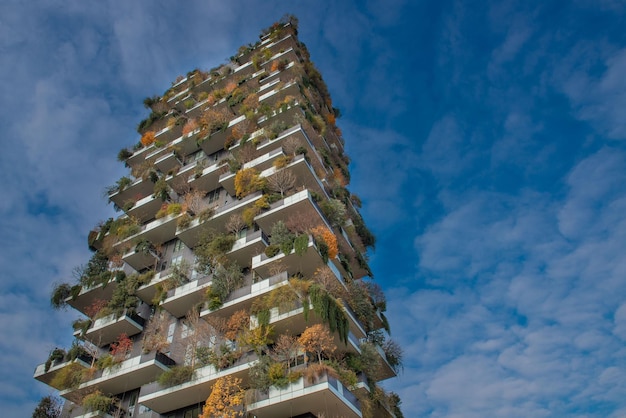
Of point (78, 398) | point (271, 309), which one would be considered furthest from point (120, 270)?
point (271, 309)

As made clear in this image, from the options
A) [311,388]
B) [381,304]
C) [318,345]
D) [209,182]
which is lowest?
[311,388]

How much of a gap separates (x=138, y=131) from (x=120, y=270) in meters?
22.8

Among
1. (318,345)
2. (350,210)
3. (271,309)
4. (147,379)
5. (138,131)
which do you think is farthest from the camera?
(138,131)

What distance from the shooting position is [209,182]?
133 ft

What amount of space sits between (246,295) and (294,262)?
365 centimetres

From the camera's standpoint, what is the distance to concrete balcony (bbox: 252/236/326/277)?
29.0 m

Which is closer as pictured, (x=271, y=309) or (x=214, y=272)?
(x=271, y=309)

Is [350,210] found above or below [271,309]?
above

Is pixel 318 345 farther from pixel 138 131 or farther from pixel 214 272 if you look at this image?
pixel 138 131

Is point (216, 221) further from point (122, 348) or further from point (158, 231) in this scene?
point (122, 348)

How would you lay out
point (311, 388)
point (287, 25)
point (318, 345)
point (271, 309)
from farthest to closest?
point (287, 25) < point (271, 309) < point (318, 345) < point (311, 388)

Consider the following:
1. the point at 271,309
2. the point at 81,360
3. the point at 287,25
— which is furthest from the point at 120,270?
the point at 287,25

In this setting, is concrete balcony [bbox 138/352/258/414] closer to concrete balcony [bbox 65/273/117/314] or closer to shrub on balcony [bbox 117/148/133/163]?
concrete balcony [bbox 65/273/117/314]

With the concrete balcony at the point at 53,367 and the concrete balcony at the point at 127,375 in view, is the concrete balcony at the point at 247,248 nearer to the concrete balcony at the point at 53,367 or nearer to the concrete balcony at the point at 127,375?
the concrete balcony at the point at 127,375
